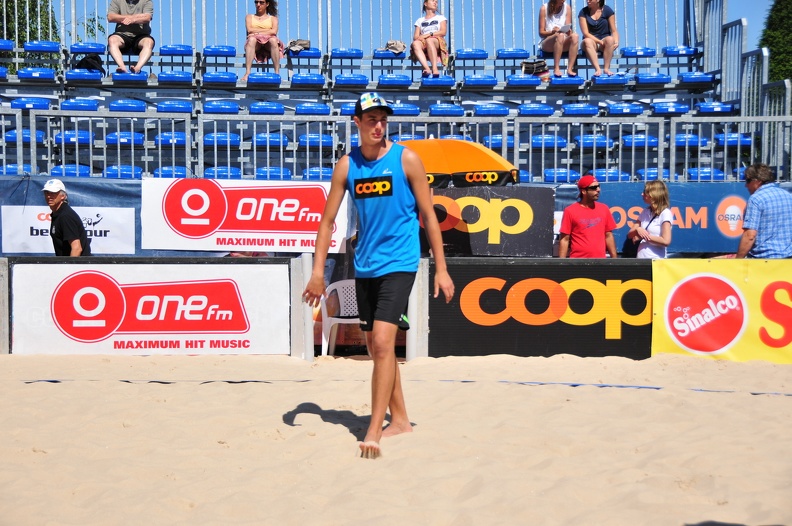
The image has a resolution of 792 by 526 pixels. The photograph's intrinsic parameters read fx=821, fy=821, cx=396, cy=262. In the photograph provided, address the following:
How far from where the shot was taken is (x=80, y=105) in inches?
512

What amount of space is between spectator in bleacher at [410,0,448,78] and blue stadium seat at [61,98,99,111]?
5.56 m

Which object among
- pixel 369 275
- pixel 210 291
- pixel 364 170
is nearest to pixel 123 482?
pixel 369 275

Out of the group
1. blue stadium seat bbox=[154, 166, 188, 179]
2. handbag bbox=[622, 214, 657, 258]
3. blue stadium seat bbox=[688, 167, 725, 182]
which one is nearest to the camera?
handbag bbox=[622, 214, 657, 258]

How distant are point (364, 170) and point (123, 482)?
200 centimetres

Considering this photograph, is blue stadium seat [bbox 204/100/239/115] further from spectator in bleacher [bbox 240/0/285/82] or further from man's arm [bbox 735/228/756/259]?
man's arm [bbox 735/228/756/259]

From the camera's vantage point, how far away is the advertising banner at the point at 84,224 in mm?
9469

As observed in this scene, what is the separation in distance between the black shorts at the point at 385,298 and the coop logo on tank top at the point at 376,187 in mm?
443

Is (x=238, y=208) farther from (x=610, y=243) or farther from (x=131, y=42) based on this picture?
(x=131, y=42)

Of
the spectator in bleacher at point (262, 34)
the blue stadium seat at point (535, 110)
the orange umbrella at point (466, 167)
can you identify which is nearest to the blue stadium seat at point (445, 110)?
the blue stadium seat at point (535, 110)

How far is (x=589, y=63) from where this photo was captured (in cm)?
1528

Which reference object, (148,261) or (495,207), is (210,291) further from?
(495,207)

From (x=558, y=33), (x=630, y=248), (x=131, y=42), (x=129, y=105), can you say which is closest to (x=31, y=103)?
(x=129, y=105)

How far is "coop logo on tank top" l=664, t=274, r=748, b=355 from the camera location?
24.0 ft

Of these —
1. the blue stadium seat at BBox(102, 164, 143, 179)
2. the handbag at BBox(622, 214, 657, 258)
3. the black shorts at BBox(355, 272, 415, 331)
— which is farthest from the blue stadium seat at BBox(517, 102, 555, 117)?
the black shorts at BBox(355, 272, 415, 331)
